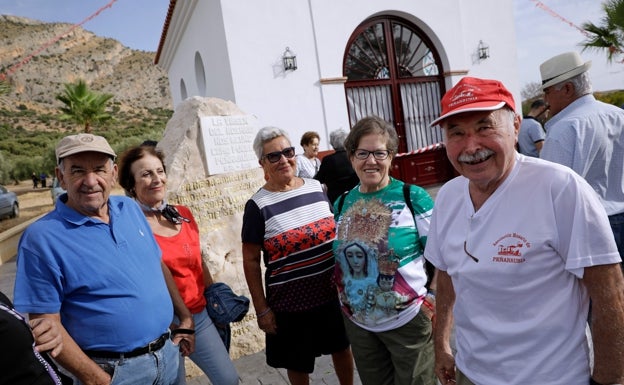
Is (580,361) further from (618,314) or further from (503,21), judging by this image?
(503,21)

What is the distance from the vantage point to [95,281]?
5.85ft

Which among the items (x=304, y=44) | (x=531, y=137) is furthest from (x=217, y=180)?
(x=304, y=44)

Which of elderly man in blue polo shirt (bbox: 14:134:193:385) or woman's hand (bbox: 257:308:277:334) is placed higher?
elderly man in blue polo shirt (bbox: 14:134:193:385)

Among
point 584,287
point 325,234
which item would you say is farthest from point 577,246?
point 325,234

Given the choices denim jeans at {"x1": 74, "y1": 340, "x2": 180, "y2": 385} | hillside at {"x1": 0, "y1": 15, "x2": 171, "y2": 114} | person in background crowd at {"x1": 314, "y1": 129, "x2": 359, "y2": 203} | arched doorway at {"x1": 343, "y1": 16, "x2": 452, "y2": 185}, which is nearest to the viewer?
denim jeans at {"x1": 74, "y1": 340, "x2": 180, "y2": 385}

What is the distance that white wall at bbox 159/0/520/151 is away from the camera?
7.96 m

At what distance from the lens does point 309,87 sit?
847 centimetres

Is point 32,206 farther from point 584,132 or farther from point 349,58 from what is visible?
point 584,132

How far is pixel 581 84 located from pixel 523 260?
76.0 inches

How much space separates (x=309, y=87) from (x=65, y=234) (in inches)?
283

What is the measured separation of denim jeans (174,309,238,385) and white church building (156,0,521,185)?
19.8ft

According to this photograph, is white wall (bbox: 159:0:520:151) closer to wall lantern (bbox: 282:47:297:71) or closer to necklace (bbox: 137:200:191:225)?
wall lantern (bbox: 282:47:297:71)

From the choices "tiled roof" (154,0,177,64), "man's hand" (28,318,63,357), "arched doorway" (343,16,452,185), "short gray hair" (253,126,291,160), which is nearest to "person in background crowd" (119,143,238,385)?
"short gray hair" (253,126,291,160)

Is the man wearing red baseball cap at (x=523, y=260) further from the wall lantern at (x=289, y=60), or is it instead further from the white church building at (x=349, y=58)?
the wall lantern at (x=289, y=60)
